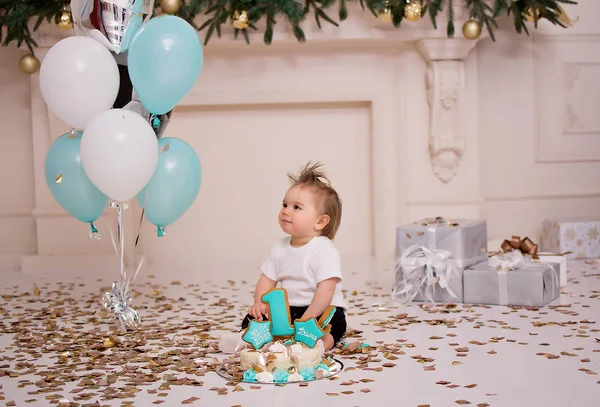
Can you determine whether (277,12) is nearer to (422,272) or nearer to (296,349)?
(422,272)

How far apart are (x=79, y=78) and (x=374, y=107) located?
2703 millimetres

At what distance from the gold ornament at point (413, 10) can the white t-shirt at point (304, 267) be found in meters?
2.19

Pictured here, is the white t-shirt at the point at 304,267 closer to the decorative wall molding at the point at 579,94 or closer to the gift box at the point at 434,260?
the gift box at the point at 434,260

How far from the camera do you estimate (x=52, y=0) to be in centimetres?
464

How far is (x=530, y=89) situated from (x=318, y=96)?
57.5 inches

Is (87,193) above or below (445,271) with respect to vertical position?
above

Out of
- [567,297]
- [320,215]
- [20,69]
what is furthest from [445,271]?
[20,69]

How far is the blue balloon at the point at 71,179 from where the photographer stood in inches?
124

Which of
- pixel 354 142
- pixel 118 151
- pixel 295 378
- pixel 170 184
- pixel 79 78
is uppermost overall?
pixel 79 78

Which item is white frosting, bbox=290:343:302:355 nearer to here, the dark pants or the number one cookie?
the number one cookie

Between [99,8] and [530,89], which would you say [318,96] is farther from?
[99,8]

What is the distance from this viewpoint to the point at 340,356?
272 cm

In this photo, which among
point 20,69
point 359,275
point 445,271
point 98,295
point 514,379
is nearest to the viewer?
point 514,379

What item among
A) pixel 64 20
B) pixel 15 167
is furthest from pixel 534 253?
pixel 15 167
